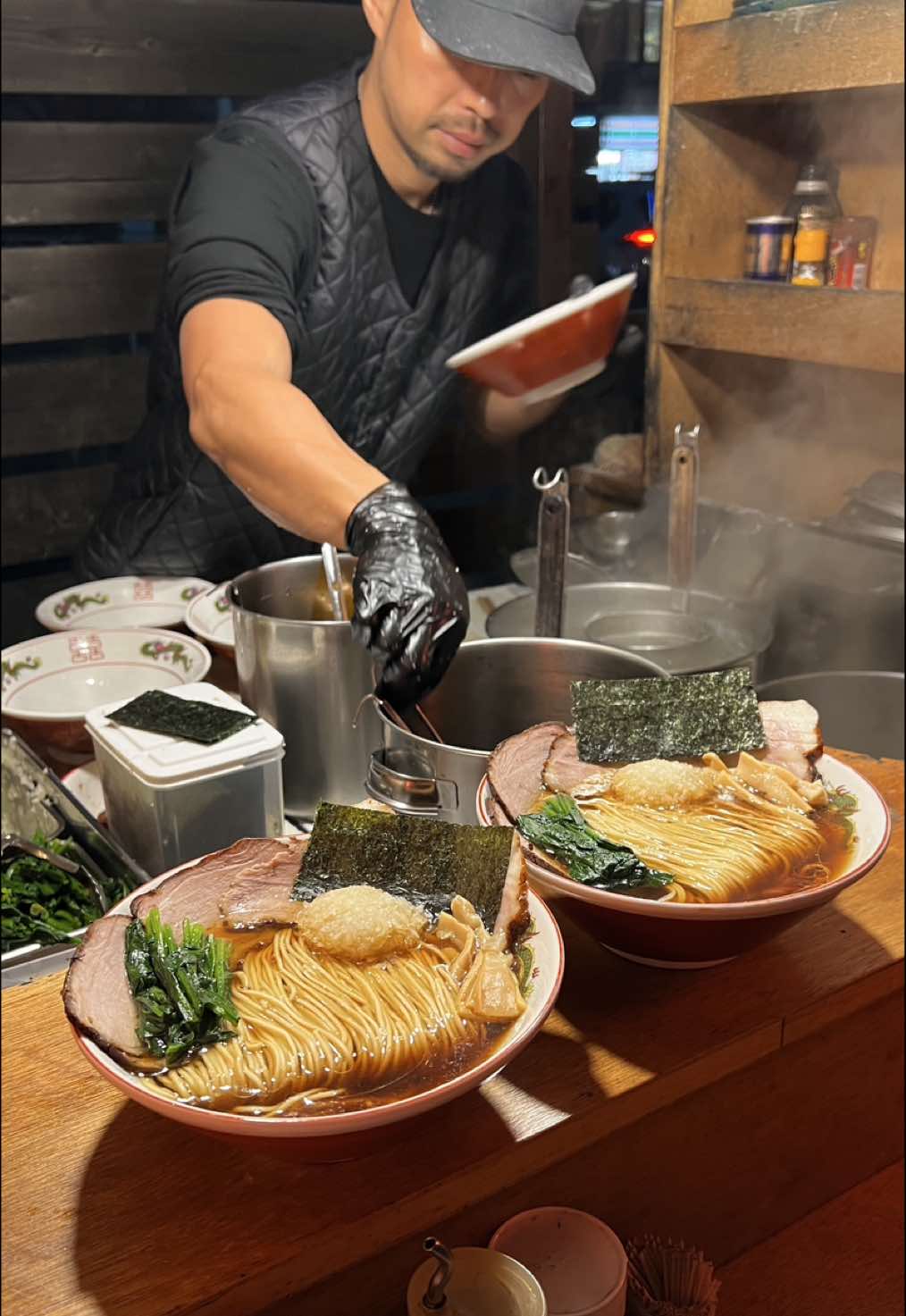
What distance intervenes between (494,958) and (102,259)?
37.3 inches

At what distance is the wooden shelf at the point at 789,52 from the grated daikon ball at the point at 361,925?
1238mm

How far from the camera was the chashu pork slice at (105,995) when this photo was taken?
833 millimetres

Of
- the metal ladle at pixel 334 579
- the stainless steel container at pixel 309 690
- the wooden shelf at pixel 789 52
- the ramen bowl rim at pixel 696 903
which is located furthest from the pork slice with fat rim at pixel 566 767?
the wooden shelf at pixel 789 52

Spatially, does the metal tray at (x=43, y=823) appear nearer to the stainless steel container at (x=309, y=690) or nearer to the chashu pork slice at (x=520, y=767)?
the stainless steel container at (x=309, y=690)

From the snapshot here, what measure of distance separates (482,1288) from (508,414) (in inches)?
43.1

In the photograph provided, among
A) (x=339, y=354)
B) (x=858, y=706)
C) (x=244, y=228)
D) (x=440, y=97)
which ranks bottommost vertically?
(x=858, y=706)

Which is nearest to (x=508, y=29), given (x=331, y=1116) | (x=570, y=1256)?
(x=331, y=1116)

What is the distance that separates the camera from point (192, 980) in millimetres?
895

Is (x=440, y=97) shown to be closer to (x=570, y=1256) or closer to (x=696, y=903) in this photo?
(x=696, y=903)

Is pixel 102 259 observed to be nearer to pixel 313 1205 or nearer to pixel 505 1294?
pixel 313 1205

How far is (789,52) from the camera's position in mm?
1673

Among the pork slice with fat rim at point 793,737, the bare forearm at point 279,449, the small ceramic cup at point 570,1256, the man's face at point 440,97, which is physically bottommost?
the small ceramic cup at point 570,1256

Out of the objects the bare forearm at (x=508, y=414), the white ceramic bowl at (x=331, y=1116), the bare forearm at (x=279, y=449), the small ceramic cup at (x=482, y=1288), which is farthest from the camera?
the bare forearm at (x=508, y=414)

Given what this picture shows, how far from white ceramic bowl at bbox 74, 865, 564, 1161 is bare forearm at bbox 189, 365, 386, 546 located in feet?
2.29
